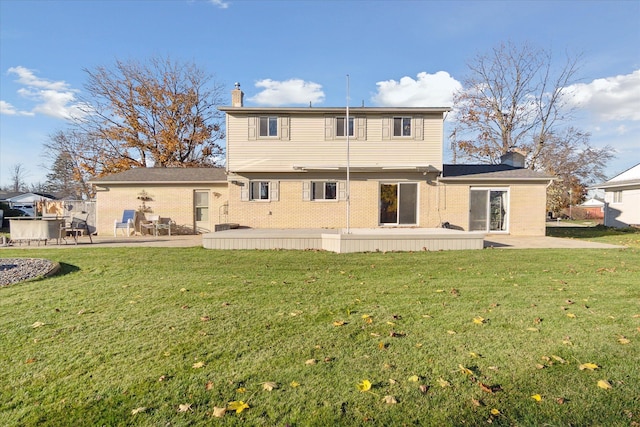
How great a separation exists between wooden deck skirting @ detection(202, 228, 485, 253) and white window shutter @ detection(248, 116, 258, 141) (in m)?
5.67

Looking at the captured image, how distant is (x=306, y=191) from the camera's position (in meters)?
15.4

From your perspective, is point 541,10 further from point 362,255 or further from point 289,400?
point 289,400

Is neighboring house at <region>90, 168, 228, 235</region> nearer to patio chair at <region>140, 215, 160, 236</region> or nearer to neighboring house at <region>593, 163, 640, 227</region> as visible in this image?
patio chair at <region>140, 215, 160, 236</region>

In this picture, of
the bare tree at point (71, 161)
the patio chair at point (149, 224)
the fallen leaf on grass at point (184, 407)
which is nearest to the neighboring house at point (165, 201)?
the patio chair at point (149, 224)

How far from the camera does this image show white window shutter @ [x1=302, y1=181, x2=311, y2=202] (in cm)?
1533

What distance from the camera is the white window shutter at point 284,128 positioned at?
1521cm

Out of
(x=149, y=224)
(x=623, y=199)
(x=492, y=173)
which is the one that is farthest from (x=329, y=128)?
(x=623, y=199)

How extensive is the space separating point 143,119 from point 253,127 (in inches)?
609

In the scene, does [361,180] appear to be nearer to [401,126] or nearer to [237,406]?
[401,126]

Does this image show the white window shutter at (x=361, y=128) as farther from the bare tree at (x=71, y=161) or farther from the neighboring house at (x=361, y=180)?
the bare tree at (x=71, y=161)

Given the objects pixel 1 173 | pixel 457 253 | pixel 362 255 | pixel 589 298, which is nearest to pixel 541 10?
pixel 457 253

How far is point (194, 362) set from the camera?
3.14 m

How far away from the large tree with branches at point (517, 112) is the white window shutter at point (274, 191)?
69.6 ft

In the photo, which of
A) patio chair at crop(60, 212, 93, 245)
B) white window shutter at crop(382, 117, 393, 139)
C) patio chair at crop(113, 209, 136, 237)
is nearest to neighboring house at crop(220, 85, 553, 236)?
white window shutter at crop(382, 117, 393, 139)
